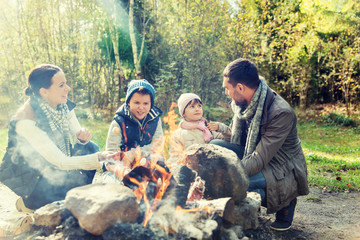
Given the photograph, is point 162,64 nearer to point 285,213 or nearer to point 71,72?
point 71,72

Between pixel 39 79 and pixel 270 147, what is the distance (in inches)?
105

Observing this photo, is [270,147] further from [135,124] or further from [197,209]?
[135,124]

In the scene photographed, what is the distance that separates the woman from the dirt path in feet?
2.09

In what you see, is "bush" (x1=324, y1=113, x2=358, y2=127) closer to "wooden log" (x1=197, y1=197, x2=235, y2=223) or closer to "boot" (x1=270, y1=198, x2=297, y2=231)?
"boot" (x1=270, y1=198, x2=297, y2=231)

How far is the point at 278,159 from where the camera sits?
3.21m

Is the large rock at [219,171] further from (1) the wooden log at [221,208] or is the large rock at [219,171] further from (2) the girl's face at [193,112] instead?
(2) the girl's face at [193,112]

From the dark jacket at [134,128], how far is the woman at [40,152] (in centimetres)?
50

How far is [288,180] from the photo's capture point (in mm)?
3143

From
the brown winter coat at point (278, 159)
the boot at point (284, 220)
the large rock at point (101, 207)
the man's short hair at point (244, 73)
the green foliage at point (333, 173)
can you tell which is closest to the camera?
the large rock at point (101, 207)

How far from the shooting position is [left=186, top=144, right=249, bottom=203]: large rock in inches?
110

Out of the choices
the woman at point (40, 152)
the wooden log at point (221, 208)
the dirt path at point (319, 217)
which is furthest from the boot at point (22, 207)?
the wooden log at point (221, 208)

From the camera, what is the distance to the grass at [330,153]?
5125 mm

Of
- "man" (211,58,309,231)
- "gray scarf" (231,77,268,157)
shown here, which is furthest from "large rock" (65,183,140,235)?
"gray scarf" (231,77,268,157)

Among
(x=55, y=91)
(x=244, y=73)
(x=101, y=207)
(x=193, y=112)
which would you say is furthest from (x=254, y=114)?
(x=55, y=91)
